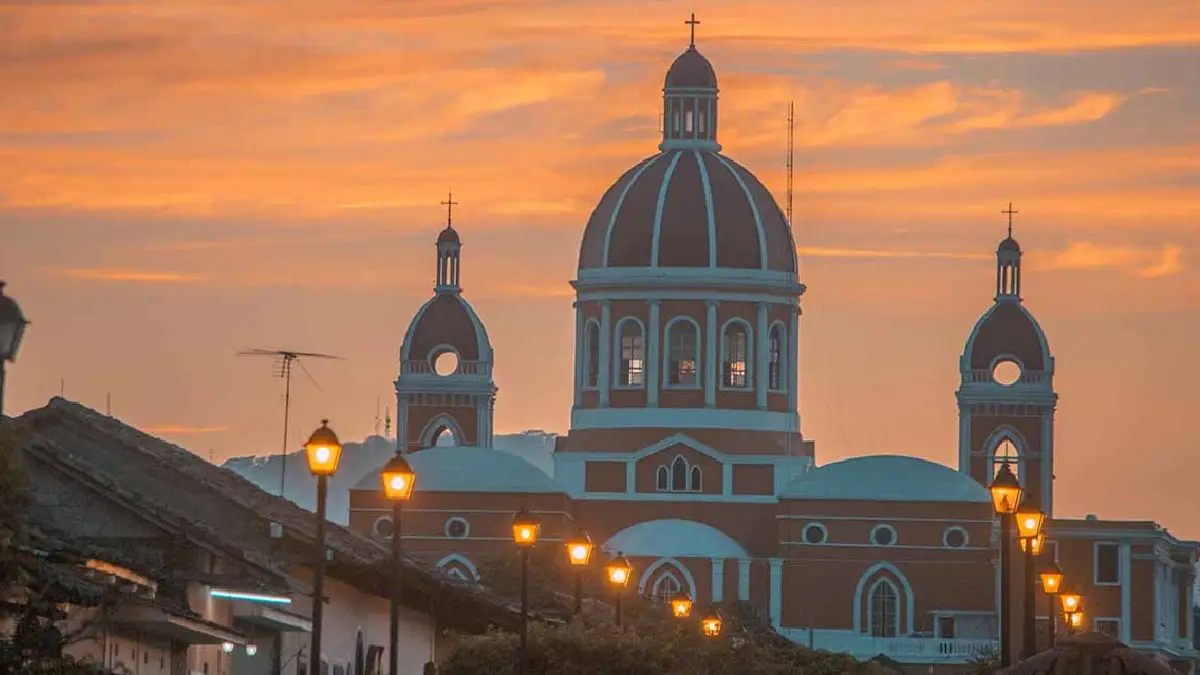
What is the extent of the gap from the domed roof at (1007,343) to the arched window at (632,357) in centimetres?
1720

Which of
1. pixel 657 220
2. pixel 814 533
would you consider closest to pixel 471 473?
pixel 657 220

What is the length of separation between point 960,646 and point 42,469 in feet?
275

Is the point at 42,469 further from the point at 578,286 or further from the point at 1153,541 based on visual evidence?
the point at 1153,541

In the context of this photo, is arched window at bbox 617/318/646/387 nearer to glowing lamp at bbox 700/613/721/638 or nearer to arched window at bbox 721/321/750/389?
arched window at bbox 721/321/750/389

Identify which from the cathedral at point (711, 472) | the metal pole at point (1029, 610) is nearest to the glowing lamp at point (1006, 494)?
the metal pole at point (1029, 610)

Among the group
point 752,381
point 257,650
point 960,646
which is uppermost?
point 752,381

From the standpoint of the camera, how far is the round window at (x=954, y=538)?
112 meters

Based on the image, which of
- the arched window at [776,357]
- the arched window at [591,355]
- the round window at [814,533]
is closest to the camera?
the round window at [814,533]

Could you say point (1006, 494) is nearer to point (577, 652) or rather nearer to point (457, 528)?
point (577, 652)

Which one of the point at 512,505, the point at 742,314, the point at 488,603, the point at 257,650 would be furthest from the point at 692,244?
the point at 257,650

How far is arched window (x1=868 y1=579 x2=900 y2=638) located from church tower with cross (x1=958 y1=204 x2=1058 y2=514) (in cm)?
1503

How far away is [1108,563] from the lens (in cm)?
12681

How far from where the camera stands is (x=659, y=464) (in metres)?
116

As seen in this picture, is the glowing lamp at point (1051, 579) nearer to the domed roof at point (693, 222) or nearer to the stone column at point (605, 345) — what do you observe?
the domed roof at point (693, 222)
